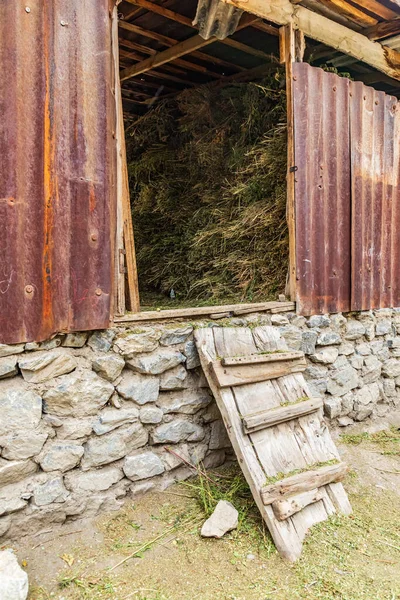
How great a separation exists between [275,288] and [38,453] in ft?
8.10

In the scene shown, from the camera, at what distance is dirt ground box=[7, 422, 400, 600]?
2.47 metres

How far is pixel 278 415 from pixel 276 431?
0.11 meters

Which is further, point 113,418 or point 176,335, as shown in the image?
point 176,335

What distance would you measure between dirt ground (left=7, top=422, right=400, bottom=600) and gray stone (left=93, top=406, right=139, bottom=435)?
515mm

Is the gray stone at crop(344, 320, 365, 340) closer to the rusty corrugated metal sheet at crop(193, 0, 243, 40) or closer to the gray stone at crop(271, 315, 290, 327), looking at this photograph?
the gray stone at crop(271, 315, 290, 327)

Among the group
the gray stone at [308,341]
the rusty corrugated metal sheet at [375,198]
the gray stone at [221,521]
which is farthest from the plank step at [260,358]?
the rusty corrugated metal sheet at [375,198]

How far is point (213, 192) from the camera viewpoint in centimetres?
537

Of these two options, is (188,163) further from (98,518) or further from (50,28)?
(98,518)

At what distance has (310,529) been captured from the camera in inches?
115

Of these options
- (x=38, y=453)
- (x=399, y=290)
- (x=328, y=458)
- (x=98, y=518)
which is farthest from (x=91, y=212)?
(x=399, y=290)

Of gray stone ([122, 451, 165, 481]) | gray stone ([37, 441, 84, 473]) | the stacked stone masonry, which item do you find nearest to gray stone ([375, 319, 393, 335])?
the stacked stone masonry

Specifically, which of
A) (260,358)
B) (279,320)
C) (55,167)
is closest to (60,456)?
(260,358)

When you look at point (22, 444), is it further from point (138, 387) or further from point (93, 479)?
point (138, 387)

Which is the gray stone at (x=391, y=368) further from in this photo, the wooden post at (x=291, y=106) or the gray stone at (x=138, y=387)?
the gray stone at (x=138, y=387)
